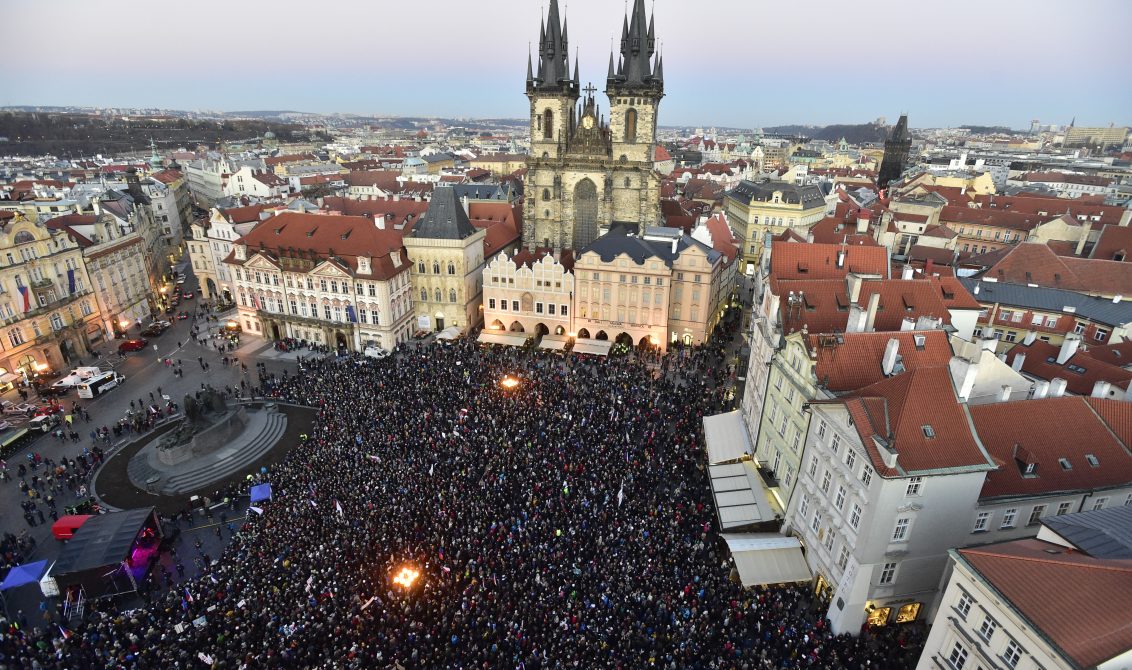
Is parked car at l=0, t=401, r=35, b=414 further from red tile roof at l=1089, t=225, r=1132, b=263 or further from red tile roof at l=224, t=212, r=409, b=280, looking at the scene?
red tile roof at l=1089, t=225, r=1132, b=263

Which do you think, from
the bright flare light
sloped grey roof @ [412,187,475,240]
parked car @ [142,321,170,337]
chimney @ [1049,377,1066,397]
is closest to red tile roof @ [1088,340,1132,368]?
chimney @ [1049,377,1066,397]

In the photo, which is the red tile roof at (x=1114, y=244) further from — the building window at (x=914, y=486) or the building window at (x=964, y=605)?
the building window at (x=964, y=605)

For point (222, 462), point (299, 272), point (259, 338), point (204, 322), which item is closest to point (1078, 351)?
point (222, 462)

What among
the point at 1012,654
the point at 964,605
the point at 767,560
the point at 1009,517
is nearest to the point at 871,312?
the point at 1009,517

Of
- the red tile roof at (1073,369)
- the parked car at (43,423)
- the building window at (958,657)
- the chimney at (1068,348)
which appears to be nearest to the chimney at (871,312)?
the red tile roof at (1073,369)

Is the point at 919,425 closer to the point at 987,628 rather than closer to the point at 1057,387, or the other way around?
the point at 987,628

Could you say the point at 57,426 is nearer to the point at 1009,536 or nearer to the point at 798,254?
the point at 798,254
